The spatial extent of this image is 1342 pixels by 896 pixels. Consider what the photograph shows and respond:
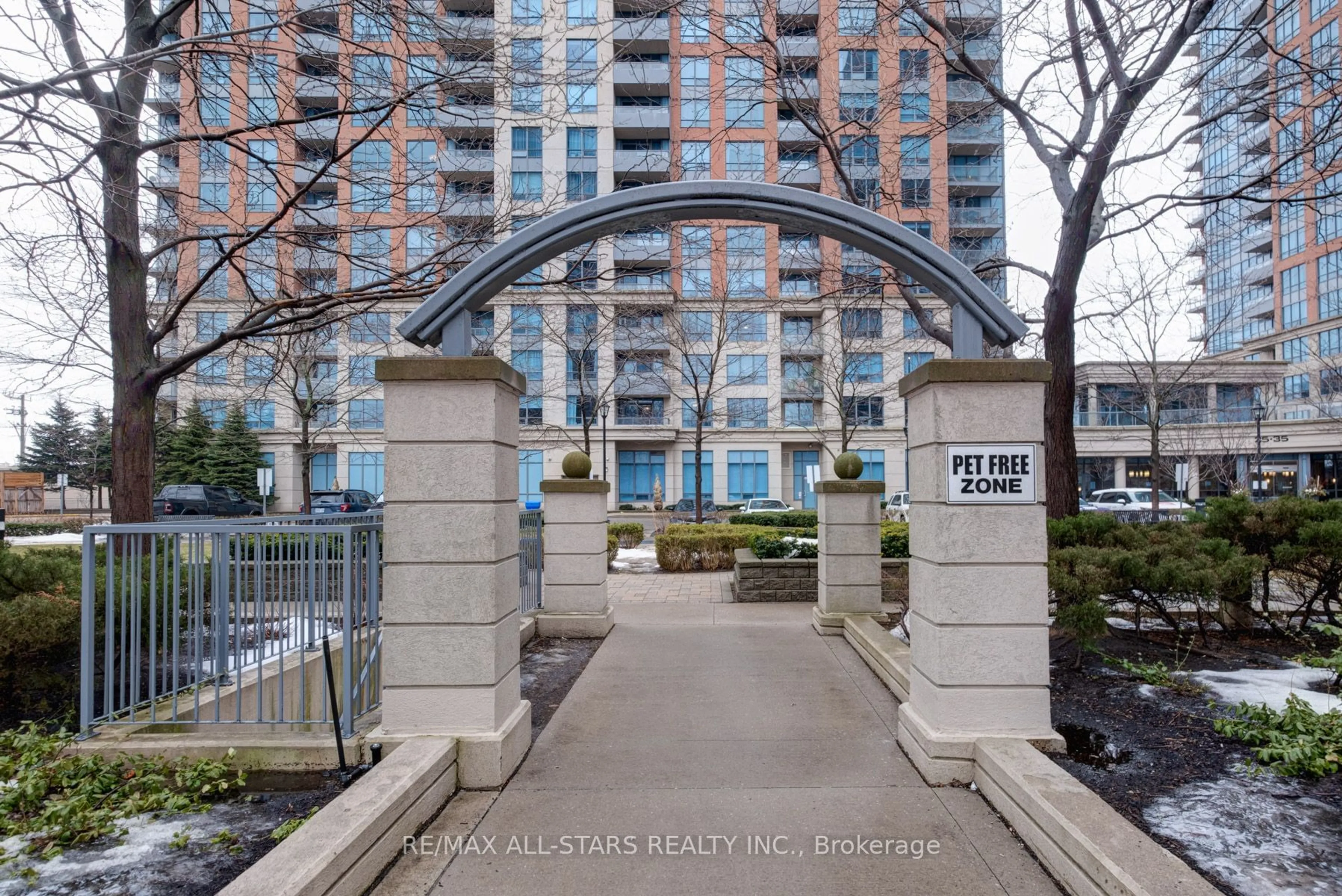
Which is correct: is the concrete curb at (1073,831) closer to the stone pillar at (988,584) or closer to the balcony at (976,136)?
the stone pillar at (988,584)

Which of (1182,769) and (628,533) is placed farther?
(628,533)

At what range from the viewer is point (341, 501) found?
113 ft

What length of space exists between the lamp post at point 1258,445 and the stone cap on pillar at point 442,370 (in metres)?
32.3

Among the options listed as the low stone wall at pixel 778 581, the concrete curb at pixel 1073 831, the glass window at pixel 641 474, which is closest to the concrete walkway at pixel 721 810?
the concrete curb at pixel 1073 831

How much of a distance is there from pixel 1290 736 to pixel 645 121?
131 ft

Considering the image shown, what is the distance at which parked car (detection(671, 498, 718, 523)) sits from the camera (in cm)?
3494

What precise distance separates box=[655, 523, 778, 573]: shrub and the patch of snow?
10843 mm

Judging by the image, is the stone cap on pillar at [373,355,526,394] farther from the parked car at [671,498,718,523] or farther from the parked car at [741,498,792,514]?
the parked car at [741,498,792,514]

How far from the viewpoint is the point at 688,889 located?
3297 mm

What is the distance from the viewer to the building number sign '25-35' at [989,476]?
459 centimetres

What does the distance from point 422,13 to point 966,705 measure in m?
7.30

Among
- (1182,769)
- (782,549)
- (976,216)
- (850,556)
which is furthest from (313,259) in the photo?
(976,216)

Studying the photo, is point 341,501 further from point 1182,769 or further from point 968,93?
point 1182,769

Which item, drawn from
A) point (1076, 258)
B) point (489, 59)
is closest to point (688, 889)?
point (489, 59)
